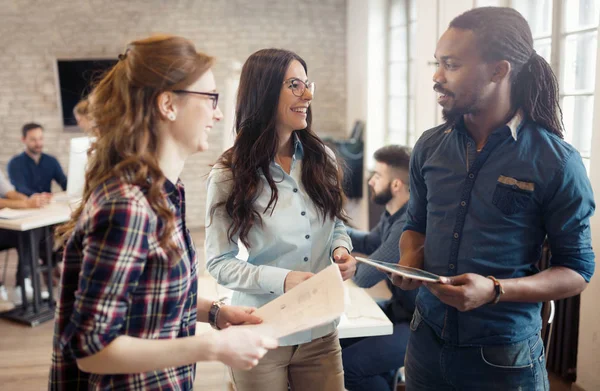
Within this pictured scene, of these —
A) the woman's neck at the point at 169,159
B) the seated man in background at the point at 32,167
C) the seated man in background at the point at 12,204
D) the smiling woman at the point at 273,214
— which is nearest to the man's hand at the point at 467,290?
the smiling woman at the point at 273,214

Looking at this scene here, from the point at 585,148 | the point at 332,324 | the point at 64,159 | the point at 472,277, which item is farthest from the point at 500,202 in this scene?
the point at 64,159

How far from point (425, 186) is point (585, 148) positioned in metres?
1.83

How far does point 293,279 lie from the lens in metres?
1.53

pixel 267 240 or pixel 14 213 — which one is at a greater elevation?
pixel 267 240

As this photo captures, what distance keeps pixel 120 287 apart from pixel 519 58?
3.75ft

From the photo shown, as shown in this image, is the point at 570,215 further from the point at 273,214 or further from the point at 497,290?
the point at 273,214

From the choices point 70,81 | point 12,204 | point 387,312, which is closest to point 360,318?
point 387,312

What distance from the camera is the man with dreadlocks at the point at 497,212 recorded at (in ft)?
4.59

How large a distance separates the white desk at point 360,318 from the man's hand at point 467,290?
32.2 inches

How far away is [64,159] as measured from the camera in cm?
725

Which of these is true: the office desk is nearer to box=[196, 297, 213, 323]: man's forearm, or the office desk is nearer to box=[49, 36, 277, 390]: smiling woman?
box=[196, 297, 213, 323]: man's forearm

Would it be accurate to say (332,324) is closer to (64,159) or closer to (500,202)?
(500,202)

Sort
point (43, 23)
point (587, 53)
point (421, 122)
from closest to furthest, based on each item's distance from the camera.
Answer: point (587, 53) < point (421, 122) < point (43, 23)

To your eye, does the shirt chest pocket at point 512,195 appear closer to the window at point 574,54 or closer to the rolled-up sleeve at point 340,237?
the rolled-up sleeve at point 340,237
